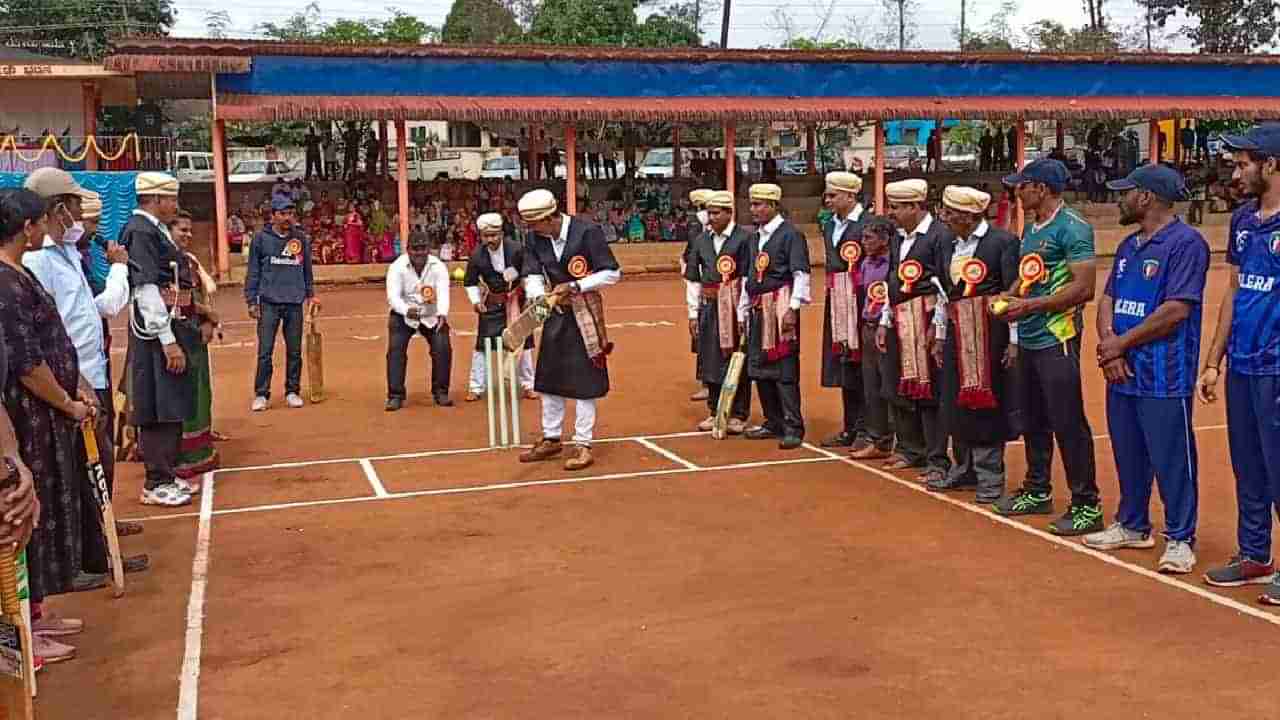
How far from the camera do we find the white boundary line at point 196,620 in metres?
5.21

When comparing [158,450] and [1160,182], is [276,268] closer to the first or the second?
[158,450]

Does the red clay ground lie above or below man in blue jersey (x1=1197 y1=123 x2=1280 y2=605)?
below

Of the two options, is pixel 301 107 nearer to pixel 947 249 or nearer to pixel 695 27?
pixel 947 249

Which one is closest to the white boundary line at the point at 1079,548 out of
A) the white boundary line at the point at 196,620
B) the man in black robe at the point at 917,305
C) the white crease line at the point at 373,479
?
the man in black robe at the point at 917,305

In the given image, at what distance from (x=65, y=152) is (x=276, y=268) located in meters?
16.8

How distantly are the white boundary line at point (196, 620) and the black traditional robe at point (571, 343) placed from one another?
8.27ft

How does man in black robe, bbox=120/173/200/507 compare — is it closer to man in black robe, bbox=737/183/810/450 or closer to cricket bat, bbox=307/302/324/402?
cricket bat, bbox=307/302/324/402

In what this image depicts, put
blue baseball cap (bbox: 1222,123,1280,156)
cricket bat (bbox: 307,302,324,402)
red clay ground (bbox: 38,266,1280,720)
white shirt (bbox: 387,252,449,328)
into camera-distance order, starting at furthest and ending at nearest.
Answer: cricket bat (bbox: 307,302,324,402)
white shirt (bbox: 387,252,449,328)
blue baseball cap (bbox: 1222,123,1280,156)
red clay ground (bbox: 38,266,1280,720)

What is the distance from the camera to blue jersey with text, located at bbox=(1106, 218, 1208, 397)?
6.47 meters

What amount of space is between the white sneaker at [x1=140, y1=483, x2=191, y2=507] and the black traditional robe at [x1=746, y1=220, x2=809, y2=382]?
4.30m

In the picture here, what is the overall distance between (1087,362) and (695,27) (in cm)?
3915

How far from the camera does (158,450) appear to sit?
8828 mm

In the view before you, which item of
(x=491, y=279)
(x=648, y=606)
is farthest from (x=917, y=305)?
(x=491, y=279)

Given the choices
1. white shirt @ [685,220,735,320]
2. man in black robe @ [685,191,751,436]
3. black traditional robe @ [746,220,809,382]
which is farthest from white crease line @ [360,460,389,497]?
white shirt @ [685,220,735,320]
